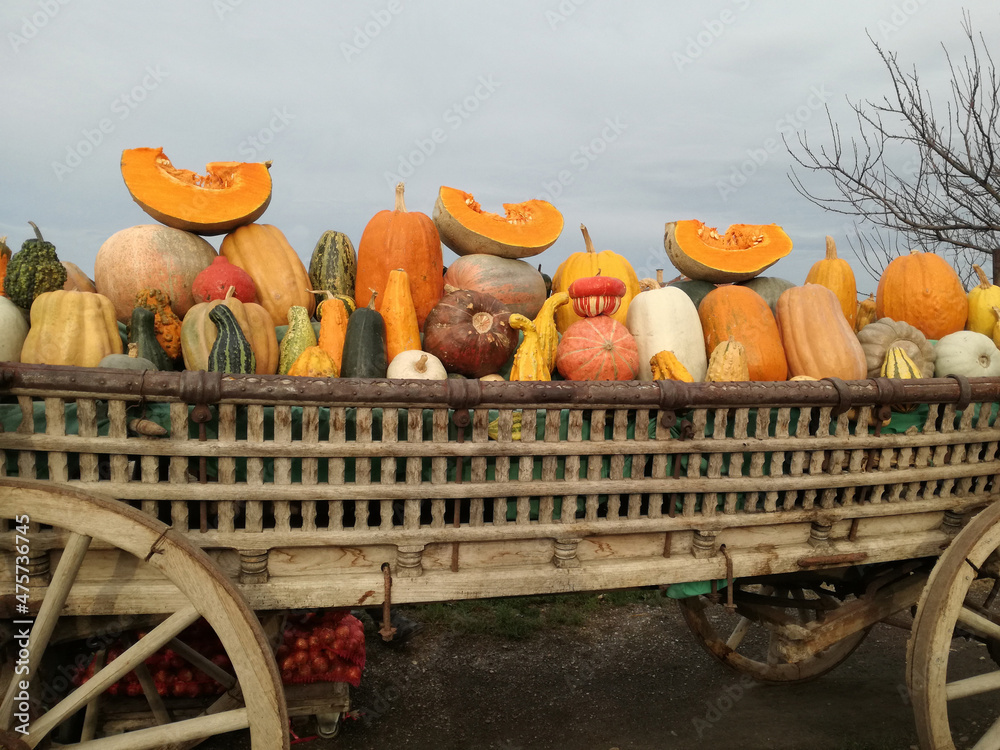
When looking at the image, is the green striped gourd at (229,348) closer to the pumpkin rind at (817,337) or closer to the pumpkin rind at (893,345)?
the pumpkin rind at (817,337)

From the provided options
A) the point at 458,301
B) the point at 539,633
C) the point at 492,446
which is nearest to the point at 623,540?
the point at 492,446

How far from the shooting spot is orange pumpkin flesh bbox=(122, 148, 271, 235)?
341 cm

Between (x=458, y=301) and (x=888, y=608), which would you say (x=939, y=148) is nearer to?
(x=888, y=608)

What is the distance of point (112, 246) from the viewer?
334 cm

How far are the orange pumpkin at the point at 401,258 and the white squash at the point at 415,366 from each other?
0.72 metres

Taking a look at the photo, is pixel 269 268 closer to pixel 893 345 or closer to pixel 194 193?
pixel 194 193

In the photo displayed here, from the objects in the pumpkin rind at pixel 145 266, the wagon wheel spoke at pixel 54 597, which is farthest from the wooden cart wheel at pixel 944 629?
the pumpkin rind at pixel 145 266

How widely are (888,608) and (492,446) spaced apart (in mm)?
2090

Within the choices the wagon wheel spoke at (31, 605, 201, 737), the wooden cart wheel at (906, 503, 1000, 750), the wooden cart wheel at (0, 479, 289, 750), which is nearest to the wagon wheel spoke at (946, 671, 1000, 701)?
the wooden cart wheel at (906, 503, 1000, 750)

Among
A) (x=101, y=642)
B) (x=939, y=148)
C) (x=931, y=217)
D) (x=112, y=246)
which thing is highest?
(x=939, y=148)

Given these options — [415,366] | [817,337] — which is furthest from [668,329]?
[415,366]

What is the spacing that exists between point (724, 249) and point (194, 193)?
2.99 meters

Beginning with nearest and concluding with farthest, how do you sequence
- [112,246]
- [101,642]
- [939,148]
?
[101,642] < [112,246] < [939,148]

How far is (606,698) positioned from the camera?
4031 mm
